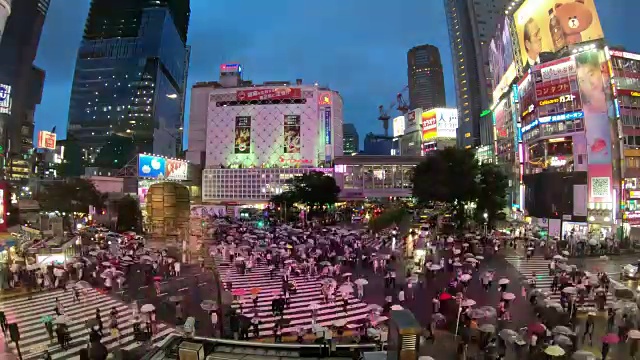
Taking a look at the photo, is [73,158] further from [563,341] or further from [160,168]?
[563,341]

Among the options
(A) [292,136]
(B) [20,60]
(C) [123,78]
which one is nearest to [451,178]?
(A) [292,136]

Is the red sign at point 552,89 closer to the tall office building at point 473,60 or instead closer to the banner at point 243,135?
the banner at point 243,135

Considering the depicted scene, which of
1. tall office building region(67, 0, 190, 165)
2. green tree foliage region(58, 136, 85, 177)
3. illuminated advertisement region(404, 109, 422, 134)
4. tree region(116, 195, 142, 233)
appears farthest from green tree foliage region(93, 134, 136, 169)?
illuminated advertisement region(404, 109, 422, 134)

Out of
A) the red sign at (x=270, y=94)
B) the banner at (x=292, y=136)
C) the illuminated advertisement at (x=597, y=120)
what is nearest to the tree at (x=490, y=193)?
the illuminated advertisement at (x=597, y=120)

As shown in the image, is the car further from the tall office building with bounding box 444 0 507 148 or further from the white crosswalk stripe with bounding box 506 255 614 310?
the tall office building with bounding box 444 0 507 148

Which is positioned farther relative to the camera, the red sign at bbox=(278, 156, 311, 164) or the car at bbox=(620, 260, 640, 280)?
the red sign at bbox=(278, 156, 311, 164)

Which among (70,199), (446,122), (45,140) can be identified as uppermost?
(446,122)

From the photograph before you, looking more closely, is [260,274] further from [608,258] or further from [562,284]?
[608,258]

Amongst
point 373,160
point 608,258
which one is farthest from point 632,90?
point 373,160
